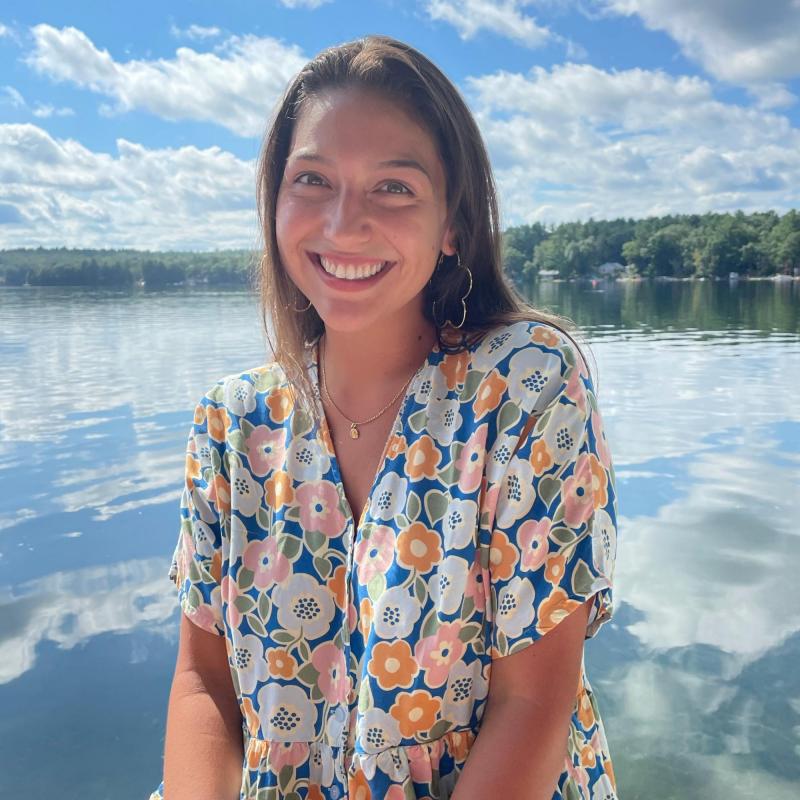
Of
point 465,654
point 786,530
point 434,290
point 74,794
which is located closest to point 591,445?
point 465,654

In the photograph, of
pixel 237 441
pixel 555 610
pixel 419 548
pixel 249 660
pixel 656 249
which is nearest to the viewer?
pixel 555 610

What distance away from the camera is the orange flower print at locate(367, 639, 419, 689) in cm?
129

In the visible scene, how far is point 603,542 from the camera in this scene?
4.20 ft

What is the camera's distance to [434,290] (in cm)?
171

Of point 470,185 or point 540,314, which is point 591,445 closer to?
point 540,314

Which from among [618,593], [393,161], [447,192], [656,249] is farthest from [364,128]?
[656,249]

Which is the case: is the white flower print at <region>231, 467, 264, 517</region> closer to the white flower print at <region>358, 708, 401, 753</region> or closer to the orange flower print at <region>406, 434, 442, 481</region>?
the orange flower print at <region>406, 434, 442, 481</region>

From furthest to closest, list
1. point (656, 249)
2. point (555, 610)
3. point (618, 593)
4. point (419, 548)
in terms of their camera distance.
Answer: point (656, 249), point (618, 593), point (419, 548), point (555, 610)

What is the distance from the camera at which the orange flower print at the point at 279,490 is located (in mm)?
1509

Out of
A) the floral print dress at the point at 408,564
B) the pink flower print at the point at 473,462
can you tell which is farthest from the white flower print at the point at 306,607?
the pink flower print at the point at 473,462

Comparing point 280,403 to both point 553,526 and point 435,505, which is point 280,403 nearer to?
point 435,505

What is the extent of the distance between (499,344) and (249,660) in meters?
0.73

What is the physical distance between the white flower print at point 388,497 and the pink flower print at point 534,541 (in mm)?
223

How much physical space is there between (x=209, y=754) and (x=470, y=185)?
118 centimetres
